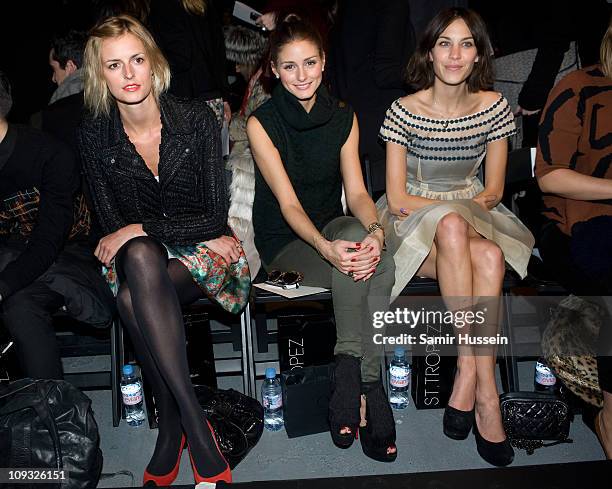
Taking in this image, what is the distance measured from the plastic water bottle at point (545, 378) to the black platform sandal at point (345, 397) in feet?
2.96

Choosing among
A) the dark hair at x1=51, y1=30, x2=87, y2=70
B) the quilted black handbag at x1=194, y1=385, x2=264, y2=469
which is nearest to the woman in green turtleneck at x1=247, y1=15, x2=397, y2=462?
the quilted black handbag at x1=194, y1=385, x2=264, y2=469

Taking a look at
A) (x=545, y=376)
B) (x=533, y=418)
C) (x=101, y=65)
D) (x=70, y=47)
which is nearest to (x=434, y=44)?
(x=101, y=65)

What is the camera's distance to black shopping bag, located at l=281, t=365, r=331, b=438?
2781mm

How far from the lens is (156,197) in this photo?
2809mm

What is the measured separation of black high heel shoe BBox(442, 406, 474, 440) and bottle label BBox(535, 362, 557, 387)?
17.4 inches

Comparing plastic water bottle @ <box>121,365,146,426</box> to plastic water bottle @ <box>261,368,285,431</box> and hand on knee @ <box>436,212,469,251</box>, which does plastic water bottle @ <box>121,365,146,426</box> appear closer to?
plastic water bottle @ <box>261,368,285,431</box>

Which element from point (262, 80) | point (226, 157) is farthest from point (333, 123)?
point (226, 157)

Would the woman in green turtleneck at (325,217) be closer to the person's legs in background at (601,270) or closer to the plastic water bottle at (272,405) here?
the plastic water bottle at (272,405)

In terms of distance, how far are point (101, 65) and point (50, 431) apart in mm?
1437

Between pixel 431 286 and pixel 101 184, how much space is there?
1.49 m

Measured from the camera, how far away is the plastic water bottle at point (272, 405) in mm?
2912

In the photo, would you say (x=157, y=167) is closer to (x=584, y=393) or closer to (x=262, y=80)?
(x=262, y=80)

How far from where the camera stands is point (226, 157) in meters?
3.40

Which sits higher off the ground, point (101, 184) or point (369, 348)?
point (101, 184)
